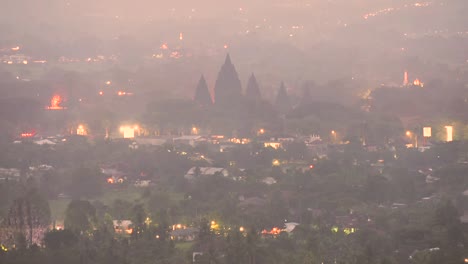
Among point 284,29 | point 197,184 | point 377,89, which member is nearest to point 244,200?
point 197,184

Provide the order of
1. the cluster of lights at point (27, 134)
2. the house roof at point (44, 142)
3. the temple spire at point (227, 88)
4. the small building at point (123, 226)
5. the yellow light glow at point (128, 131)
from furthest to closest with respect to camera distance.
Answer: the temple spire at point (227, 88) < the yellow light glow at point (128, 131) < the cluster of lights at point (27, 134) < the house roof at point (44, 142) < the small building at point (123, 226)

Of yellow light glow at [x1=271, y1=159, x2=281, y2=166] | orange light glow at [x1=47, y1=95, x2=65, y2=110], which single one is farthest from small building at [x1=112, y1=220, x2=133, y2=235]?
orange light glow at [x1=47, y1=95, x2=65, y2=110]

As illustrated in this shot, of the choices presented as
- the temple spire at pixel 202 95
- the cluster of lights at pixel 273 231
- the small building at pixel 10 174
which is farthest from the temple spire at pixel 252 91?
the cluster of lights at pixel 273 231

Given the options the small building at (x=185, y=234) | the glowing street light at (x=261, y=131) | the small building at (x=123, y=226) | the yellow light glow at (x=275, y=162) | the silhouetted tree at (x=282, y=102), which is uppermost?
the silhouetted tree at (x=282, y=102)

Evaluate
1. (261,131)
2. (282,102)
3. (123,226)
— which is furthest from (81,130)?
(123,226)

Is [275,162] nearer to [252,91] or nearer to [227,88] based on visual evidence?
[227,88]

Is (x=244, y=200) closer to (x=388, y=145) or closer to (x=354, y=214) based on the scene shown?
(x=354, y=214)

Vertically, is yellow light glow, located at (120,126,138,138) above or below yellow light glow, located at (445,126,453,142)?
above

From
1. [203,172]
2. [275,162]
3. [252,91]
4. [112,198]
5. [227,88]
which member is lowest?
[112,198]

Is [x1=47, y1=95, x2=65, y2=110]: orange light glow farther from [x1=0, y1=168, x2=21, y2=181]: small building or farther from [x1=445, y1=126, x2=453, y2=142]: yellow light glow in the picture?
[x1=0, y1=168, x2=21, y2=181]: small building

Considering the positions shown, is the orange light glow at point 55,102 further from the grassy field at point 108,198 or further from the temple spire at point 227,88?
the grassy field at point 108,198

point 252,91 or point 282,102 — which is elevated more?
point 252,91

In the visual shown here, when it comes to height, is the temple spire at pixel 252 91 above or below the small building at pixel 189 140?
above
